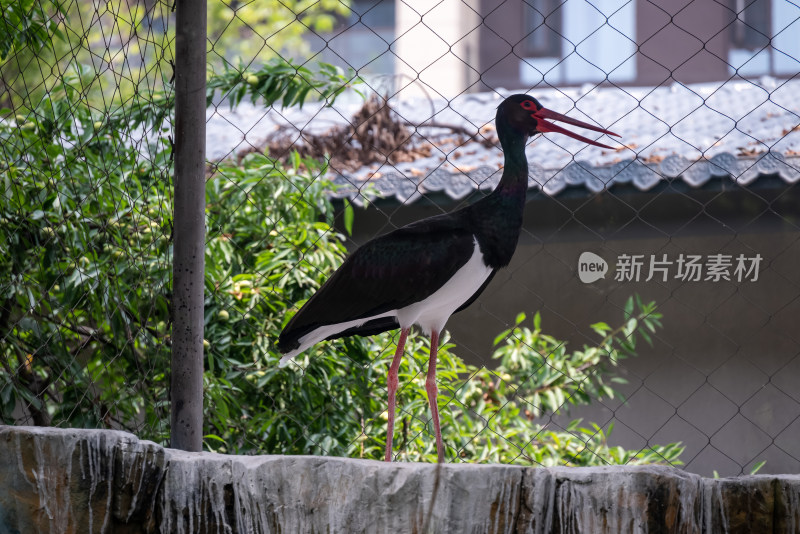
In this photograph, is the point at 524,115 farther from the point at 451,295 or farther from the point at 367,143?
the point at 367,143

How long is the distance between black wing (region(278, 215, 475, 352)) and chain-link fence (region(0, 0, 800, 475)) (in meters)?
0.18

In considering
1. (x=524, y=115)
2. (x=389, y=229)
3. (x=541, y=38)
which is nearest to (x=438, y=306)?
(x=524, y=115)

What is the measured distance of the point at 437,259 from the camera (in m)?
2.50

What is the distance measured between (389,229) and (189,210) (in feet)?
6.68

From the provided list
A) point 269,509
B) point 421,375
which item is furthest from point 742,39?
point 269,509

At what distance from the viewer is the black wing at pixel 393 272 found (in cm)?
251

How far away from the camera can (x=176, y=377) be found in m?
2.33

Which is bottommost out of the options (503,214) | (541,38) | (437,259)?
(437,259)

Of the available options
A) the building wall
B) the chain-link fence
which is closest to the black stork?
the chain-link fence

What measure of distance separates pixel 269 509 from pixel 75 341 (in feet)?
4.91

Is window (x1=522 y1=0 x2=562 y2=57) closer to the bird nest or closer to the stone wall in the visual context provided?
the bird nest

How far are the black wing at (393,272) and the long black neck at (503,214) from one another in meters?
0.04

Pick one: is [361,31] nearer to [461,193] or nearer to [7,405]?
[461,193]

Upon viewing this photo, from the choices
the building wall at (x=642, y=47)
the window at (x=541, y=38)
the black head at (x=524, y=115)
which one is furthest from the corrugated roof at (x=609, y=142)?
the window at (x=541, y=38)
